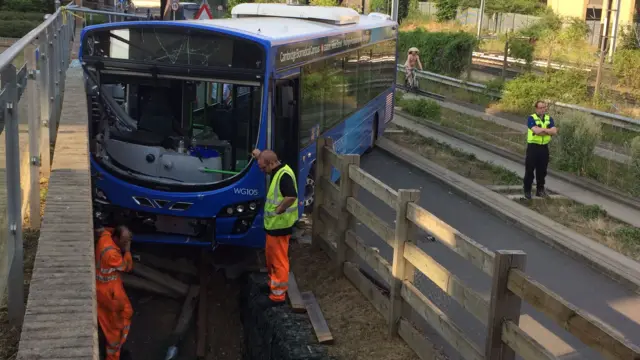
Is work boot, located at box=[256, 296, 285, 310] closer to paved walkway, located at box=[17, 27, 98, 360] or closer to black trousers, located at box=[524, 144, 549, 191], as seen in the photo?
paved walkway, located at box=[17, 27, 98, 360]

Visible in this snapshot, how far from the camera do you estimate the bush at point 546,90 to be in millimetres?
22219

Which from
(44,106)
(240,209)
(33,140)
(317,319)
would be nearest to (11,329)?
(33,140)

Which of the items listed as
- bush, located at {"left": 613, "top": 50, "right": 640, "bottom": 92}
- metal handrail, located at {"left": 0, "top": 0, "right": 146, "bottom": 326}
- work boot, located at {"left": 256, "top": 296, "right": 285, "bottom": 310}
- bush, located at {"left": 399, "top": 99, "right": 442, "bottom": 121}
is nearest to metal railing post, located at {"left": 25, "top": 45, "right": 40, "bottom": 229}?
metal handrail, located at {"left": 0, "top": 0, "right": 146, "bottom": 326}

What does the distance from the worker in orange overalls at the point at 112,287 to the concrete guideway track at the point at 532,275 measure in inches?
129

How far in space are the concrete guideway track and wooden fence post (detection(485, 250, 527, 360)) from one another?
4.98ft

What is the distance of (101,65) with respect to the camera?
9164mm

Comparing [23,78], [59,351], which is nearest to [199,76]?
[23,78]

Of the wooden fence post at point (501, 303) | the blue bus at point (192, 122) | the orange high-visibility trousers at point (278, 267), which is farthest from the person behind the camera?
the blue bus at point (192, 122)

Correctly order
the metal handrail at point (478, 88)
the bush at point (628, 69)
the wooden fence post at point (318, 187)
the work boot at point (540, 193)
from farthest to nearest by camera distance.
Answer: the bush at point (628, 69) < the metal handrail at point (478, 88) < the work boot at point (540, 193) < the wooden fence post at point (318, 187)

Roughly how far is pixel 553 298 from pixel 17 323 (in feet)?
10.9

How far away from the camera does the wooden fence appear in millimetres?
4941

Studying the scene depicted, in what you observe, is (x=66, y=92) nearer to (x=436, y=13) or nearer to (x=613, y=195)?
(x=613, y=195)

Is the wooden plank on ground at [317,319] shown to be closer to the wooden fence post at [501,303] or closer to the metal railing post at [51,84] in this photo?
the wooden fence post at [501,303]

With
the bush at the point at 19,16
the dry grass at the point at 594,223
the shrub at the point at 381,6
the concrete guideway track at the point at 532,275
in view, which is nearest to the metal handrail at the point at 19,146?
the concrete guideway track at the point at 532,275
